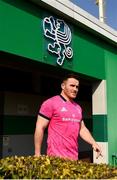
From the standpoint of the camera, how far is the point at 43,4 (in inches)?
275

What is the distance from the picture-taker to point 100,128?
9414 mm

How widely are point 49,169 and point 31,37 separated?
3813 millimetres

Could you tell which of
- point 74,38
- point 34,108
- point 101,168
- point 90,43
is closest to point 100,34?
point 90,43

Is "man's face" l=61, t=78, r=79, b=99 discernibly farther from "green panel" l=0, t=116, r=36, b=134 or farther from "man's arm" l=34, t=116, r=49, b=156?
"green panel" l=0, t=116, r=36, b=134

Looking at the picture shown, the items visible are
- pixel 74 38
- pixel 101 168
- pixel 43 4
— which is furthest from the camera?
pixel 74 38

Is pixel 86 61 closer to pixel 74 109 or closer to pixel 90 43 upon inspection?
pixel 90 43

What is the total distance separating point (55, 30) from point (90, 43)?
1.69 metres

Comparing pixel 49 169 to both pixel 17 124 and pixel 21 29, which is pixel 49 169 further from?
pixel 17 124

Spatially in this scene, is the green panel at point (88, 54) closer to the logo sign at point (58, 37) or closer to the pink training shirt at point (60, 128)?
the logo sign at point (58, 37)

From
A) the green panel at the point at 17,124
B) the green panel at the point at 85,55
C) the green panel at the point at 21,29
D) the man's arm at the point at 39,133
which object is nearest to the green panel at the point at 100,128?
the green panel at the point at 85,55

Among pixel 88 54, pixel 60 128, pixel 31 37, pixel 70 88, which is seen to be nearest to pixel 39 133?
pixel 60 128

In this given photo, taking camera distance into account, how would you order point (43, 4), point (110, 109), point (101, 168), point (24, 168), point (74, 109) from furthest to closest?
point (110, 109), point (43, 4), point (74, 109), point (101, 168), point (24, 168)

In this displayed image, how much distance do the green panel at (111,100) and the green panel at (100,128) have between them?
0.18 m

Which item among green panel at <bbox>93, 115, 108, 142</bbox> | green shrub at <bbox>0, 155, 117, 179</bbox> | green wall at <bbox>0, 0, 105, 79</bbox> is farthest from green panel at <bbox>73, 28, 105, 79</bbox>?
green shrub at <bbox>0, 155, 117, 179</bbox>
